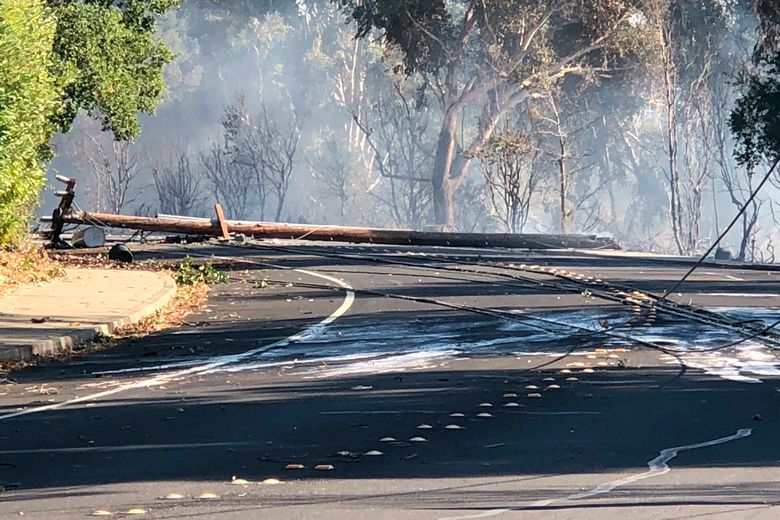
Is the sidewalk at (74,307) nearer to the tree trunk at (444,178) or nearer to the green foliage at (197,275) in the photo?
the green foliage at (197,275)

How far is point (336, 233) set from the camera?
42812mm

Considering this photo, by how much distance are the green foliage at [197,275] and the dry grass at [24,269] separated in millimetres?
2177

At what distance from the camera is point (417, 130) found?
82.5 m

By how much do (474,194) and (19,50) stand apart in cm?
6362

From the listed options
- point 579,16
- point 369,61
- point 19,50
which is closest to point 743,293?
point 19,50

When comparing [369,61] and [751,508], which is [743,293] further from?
[369,61]

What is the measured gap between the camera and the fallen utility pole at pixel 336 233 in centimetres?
3791

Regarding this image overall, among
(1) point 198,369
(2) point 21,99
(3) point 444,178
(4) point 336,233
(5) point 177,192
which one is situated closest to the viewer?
(1) point 198,369

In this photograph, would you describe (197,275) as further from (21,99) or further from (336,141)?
(336,141)

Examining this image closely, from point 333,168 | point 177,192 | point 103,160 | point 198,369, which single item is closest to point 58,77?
point 198,369

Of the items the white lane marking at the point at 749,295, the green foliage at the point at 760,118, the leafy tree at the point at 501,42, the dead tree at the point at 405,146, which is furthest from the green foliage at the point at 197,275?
the dead tree at the point at 405,146

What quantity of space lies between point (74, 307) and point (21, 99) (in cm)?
383

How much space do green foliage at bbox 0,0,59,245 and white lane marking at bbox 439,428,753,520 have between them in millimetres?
13397

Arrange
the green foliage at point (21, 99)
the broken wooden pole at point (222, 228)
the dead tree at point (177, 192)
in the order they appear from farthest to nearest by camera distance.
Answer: the dead tree at point (177, 192)
the broken wooden pole at point (222, 228)
the green foliage at point (21, 99)
